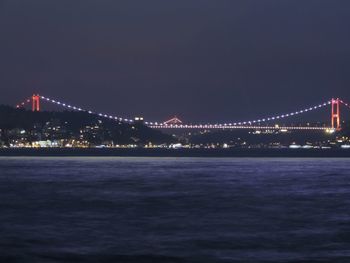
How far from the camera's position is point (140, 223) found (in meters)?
23.5

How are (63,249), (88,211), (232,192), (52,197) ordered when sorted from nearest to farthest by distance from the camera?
(63,249), (88,211), (52,197), (232,192)

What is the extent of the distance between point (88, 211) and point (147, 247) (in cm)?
826

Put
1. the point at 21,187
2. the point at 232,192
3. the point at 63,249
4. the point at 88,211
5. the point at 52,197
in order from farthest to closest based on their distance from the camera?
the point at 21,187
the point at 232,192
the point at 52,197
the point at 88,211
the point at 63,249

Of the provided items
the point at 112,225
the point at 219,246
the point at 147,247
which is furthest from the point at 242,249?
the point at 112,225

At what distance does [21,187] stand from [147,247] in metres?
20.5

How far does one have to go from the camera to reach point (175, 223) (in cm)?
2345

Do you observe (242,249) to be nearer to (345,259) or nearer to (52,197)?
(345,259)

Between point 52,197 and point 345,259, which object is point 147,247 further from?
point 52,197

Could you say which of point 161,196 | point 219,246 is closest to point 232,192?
point 161,196

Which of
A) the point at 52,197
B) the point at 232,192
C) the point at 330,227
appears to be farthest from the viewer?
the point at 232,192

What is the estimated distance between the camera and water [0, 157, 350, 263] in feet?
59.1

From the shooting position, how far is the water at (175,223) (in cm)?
1800

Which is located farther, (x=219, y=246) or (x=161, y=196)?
(x=161, y=196)

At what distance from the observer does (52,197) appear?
107ft
